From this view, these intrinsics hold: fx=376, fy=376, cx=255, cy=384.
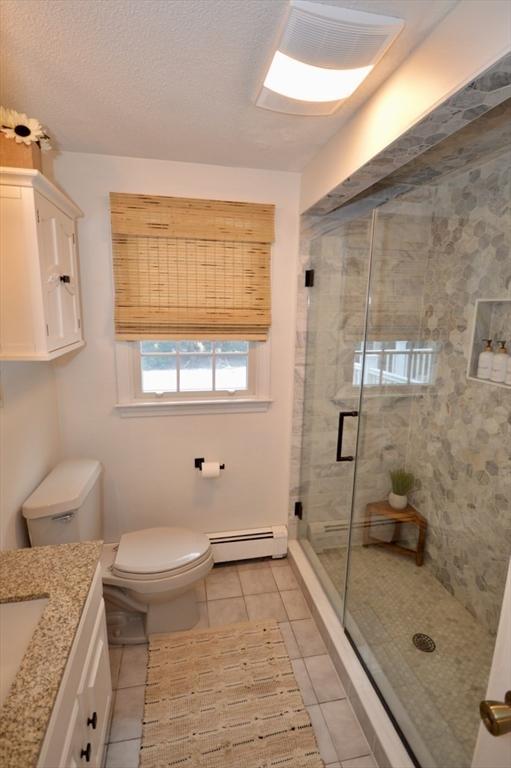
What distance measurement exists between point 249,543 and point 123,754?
1.18m

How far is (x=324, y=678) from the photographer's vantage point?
172cm

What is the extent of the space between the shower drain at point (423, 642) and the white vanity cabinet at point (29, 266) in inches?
81.8

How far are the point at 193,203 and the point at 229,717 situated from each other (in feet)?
7.86

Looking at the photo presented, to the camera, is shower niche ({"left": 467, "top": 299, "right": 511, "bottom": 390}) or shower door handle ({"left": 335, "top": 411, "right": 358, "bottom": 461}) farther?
shower door handle ({"left": 335, "top": 411, "right": 358, "bottom": 461})

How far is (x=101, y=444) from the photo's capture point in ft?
7.20

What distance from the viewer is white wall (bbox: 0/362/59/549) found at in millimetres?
1495

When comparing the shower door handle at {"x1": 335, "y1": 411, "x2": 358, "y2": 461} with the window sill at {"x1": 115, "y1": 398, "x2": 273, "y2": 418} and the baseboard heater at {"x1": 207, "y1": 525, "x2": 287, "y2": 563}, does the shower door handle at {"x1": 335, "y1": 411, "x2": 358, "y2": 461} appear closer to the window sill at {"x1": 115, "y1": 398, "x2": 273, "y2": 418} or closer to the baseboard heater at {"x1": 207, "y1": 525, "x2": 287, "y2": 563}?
the window sill at {"x1": 115, "y1": 398, "x2": 273, "y2": 418}

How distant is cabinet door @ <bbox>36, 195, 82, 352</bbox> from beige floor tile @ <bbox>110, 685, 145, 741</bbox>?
1509 mm

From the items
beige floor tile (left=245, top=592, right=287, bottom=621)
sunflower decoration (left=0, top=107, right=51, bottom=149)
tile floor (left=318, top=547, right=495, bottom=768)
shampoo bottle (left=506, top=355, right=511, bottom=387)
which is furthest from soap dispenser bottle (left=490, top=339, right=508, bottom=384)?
sunflower decoration (left=0, top=107, right=51, bottom=149)

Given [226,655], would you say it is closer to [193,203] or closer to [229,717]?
[229,717]

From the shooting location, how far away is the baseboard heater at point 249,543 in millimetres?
2408

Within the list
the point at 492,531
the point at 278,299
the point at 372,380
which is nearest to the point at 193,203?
the point at 278,299

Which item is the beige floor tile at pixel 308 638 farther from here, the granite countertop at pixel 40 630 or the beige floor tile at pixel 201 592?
the granite countertop at pixel 40 630

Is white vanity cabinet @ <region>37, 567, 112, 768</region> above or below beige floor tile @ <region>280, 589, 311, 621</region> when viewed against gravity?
above
